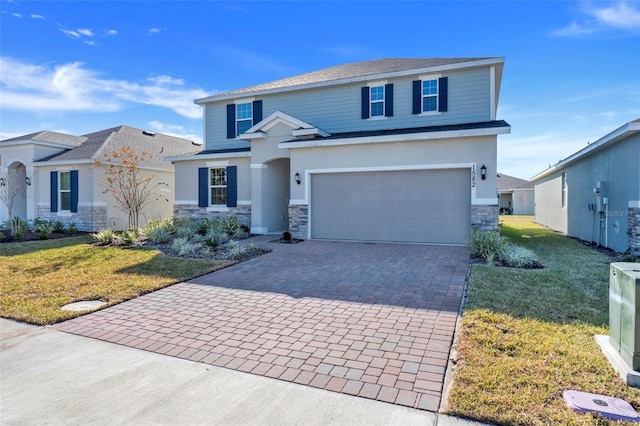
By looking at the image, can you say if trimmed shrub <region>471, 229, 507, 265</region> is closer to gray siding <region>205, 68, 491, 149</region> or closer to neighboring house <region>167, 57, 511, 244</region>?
neighboring house <region>167, 57, 511, 244</region>

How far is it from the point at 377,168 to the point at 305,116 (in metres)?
5.32

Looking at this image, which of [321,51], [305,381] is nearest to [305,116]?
[321,51]

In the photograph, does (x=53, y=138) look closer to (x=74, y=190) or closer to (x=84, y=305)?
(x=74, y=190)

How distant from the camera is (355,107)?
15.3m

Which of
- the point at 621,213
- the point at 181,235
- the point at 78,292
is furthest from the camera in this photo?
the point at 181,235

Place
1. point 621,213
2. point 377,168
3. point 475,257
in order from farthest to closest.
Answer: point 377,168
point 621,213
point 475,257

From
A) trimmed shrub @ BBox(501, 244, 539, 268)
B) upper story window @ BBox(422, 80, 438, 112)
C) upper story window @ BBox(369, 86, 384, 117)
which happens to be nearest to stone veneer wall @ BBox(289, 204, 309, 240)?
upper story window @ BBox(369, 86, 384, 117)

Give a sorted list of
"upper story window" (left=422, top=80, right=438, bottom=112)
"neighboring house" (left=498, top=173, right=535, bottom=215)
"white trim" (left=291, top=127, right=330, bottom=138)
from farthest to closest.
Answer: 1. "neighboring house" (left=498, top=173, right=535, bottom=215)
2. "upper story window" (left=422, top=80, right=438, bottom=112)
3. "white trim" (left=291, top=127, right=330, bottom=138)

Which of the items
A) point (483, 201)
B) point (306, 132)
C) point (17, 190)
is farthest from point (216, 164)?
point (17, 190)

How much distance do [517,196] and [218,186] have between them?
33.9 meters

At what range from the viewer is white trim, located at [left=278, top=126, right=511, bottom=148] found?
11023 mm

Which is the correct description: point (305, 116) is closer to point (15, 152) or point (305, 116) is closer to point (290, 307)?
point (290, 307)

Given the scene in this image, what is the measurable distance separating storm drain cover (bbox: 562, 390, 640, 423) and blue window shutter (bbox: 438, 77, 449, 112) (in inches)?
489

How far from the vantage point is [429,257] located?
980 cm
